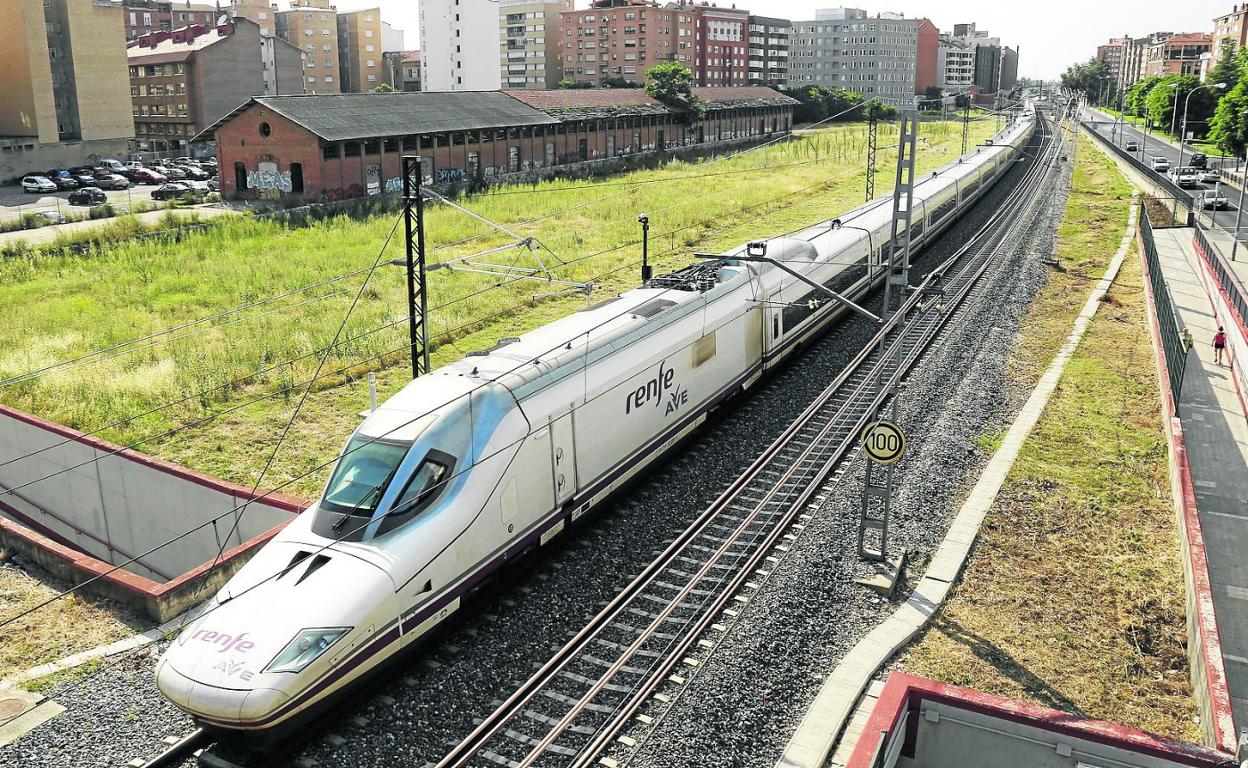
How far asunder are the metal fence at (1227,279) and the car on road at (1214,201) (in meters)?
16.3

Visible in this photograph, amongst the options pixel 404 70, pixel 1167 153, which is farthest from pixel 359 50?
pixel 1167 153

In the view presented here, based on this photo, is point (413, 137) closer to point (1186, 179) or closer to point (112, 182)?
point (112, 182)

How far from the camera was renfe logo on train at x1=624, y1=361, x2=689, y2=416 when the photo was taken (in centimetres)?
1702

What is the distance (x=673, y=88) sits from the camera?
8406 cm

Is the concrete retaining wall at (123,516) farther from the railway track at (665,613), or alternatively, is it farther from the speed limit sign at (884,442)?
the speed limit sign at (884,442)

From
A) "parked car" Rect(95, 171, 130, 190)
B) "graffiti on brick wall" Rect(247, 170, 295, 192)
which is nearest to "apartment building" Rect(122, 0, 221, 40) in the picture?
"parked car" Rect(95, 171, 130, 190)

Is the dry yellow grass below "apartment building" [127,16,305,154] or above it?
below

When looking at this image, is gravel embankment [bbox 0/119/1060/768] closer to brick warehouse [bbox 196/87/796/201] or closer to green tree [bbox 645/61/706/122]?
brick warehouse [bbox 196/87/796/201]

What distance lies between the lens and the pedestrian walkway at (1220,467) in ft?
56.9

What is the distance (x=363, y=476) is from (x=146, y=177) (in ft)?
208

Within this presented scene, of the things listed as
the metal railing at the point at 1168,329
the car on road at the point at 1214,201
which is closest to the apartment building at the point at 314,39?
the car on road at the point at 1214,201

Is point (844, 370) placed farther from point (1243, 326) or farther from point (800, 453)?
point (1243, 326)

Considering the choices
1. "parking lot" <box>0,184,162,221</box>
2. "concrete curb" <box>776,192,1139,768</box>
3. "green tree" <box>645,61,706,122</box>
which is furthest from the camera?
"green tree" <box>645,61,706,122</box>

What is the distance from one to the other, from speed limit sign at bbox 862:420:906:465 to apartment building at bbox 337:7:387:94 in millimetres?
132771
